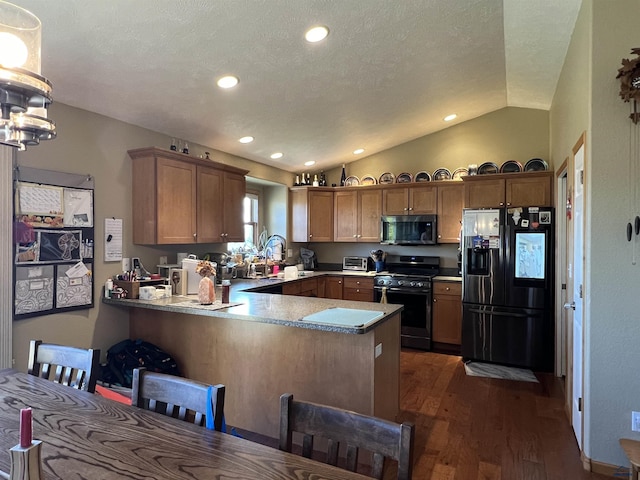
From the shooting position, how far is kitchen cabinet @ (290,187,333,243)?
5.76 meters

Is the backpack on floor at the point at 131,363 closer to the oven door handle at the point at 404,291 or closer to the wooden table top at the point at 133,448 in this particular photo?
the wooden table top at the point at 133,448

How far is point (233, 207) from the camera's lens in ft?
14.1

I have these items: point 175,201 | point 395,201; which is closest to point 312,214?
point 395,201

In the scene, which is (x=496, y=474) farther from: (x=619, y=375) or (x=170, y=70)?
(x=170, y=70)

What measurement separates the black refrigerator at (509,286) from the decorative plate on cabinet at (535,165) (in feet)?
2.28

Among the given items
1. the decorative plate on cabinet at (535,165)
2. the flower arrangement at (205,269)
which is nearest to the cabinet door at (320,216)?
the decorative plate on cabinet at (535,165)

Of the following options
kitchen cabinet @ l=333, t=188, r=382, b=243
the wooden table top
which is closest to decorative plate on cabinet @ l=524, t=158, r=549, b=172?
kitchen cabinet @ l=333, t=188, r=382, b=243

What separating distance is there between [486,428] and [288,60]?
307 centimetres

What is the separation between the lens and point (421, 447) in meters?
2.60

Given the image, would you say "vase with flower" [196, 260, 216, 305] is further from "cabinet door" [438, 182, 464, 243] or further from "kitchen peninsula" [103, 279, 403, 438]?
"cabinet door" [438, 182, 464, 243]

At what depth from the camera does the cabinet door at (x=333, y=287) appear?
5484mm

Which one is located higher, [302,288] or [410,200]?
[410,200]

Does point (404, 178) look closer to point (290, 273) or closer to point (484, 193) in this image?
point (484, 193)

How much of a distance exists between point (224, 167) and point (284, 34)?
182 centimetres
